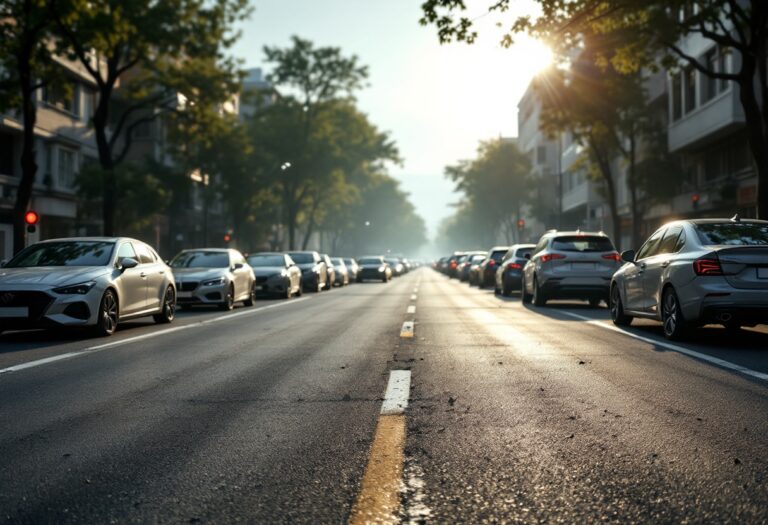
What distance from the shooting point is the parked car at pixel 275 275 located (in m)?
25.4

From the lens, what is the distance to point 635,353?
934 cm

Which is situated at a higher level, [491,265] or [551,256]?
[551,256]

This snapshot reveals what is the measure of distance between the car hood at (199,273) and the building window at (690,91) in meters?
23.8

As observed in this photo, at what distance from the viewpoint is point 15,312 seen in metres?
11.2

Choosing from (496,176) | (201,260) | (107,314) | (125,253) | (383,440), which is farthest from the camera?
(496,176)

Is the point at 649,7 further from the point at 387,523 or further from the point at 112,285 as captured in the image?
the point at 387,523

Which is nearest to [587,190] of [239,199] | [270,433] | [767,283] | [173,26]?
[239,199]

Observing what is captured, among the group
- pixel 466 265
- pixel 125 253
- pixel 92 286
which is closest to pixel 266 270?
pixel 125 253

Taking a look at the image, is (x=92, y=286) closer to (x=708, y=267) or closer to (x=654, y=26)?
(x=708, y=267)

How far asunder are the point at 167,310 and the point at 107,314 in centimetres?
261

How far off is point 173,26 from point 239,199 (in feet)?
77.2

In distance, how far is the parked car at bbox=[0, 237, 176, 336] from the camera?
37.0ft

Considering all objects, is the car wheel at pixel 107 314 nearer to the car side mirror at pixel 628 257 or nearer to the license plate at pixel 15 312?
the license plate at pixel 15 312

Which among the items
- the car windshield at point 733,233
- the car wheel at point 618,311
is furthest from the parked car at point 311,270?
the car windshield at point 733,233
